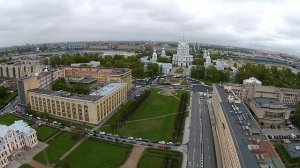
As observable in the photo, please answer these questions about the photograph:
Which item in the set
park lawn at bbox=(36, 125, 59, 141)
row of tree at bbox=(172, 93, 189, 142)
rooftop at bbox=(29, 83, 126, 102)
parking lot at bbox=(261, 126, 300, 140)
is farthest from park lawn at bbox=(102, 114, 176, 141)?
parking lot at bbox=(261, 126, 300, 140)

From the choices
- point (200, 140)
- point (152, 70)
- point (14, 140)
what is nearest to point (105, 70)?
point (152, 70)

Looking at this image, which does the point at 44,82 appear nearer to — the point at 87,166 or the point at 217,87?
the point at 87,166

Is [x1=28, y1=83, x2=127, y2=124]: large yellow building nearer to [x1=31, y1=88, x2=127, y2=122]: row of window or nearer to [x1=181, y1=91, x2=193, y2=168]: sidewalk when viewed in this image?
[x1=31, y1=88, x2=127, y2=122]: row of window

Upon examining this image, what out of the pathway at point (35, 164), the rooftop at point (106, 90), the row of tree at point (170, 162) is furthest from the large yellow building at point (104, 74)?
the pathway at point (35, 164)

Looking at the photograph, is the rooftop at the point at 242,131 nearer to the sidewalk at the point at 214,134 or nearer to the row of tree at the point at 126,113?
the sidewalk at the point at 214,134

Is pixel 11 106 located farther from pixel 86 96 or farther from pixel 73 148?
pixel 73 148
